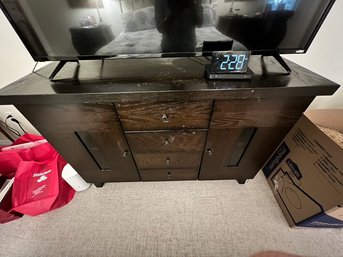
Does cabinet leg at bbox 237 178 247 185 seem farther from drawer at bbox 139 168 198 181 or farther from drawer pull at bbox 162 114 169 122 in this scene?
drawer pull at bbox 162 114 169 122

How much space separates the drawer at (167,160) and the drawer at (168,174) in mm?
52

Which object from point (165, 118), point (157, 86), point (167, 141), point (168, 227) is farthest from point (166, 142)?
point (168, 227)

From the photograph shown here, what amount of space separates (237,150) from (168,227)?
63 cm

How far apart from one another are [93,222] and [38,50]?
100 centimetres

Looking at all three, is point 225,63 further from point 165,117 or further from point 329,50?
point 329,50

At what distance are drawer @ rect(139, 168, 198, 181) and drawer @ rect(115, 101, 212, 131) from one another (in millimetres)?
Result: 404

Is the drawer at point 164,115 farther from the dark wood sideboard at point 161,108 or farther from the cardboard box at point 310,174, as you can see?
the cardboard box at point 310,174

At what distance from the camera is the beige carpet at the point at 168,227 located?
0.90 meters

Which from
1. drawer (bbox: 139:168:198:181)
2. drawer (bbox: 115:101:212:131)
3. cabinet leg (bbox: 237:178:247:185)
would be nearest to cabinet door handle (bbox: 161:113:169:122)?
drawer (bbox: 115:101:212:131)

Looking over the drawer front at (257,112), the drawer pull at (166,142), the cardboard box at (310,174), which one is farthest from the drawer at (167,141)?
the cardboard box at (310,174)

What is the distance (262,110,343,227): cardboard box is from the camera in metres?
0.72

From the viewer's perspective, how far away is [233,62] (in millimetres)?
605

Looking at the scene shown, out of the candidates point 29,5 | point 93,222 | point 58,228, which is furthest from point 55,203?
point 29,5

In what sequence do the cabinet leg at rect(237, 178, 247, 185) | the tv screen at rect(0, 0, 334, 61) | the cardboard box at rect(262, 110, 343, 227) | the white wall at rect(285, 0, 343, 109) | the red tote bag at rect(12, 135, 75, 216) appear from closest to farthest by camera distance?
the tv screen at rect(0, 0, 334, 61) → the cardboard box at rect(262, 110, 343, 227) → the white wall at rect(285, 0, 343, 109) → the red tote bag at rect(12, 135, 75, 216) → the cabinet leg at rect(237, 178, 247, 185)
